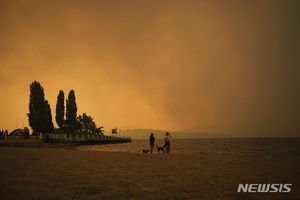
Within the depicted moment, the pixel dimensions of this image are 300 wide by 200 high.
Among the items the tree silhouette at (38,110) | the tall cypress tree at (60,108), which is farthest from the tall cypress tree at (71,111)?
the tree silhouette at (38,110)

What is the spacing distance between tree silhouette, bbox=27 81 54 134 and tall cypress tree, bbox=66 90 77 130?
1424 centimetres

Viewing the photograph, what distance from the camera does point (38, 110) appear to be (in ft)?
199

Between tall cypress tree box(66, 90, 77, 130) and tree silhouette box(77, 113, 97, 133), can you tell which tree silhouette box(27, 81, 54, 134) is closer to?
tall cypress tree box(66, 90, 77, 130)

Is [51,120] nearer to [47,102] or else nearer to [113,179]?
[47,102]

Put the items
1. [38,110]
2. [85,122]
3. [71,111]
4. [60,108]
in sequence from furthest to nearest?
[85,122] → [71,111] → [60,108] → [38,110]

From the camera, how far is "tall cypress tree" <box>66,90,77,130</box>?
77000 millimetres

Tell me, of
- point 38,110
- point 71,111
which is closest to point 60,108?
point 71,111

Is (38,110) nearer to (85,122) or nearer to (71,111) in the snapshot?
(71,111)

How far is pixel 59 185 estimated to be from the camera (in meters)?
7.59

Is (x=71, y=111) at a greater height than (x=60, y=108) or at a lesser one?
lesser

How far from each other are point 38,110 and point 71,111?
55.2 feet

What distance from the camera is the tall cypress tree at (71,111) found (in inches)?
3031

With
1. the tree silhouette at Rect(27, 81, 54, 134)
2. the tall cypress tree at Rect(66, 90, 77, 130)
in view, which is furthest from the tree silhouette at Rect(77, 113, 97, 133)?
the tree silhouette at Rect(27, 81, 54, 134)

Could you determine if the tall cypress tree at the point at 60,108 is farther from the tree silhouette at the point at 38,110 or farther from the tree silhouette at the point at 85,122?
the tree silhouette at the point at 85,122
